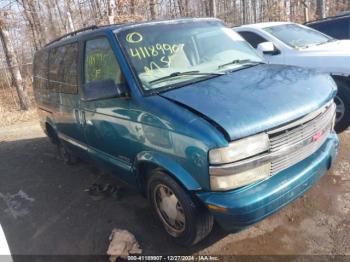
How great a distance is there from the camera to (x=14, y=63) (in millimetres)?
11828

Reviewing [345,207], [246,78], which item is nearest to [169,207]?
[246,78]

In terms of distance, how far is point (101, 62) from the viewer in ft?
11.9

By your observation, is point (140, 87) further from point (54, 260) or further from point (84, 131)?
point (54, 260)

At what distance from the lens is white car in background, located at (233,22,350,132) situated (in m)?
4.82

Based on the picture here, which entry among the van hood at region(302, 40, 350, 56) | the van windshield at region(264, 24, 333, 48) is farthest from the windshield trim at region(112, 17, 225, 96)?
the van windshield at region(264, 24, 333, 48)

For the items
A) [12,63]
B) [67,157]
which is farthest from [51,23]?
[67,157]

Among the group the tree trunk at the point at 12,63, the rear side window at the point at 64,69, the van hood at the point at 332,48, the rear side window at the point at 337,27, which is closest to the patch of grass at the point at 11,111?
the tree trunk at the point at 12,63

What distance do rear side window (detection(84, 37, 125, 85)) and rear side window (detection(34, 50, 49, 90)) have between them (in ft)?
5.75

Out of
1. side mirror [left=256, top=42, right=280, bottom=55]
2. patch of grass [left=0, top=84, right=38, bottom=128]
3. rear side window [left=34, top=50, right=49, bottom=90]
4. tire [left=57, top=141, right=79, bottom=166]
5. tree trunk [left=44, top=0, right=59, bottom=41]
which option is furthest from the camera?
tree trunk [left=44, top=0, right=59, bottom=41]

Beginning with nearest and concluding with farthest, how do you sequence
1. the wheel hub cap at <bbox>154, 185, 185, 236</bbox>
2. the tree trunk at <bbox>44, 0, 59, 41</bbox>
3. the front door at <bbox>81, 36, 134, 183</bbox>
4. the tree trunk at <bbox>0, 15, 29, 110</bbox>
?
the wheel hub cap at <bbox>154, 185, 185, 236</bbox>
the front door at <bbox>81, 36, 134, 183</bbox>
the tree trunk at <bbox>0, 15, 29, 110</bbox>
the tree trunk at <bbox>44, 0, 59, 41</bbox>

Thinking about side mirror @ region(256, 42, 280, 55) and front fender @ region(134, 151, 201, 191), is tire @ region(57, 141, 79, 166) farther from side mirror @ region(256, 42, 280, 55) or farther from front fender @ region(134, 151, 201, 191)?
side mirror @ region(256, 42, 280, 55)

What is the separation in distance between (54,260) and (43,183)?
210 centimetres

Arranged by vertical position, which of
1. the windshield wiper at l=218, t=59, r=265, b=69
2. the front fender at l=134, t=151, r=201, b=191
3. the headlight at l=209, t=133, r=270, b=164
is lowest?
the front fender at l=134, t=151, r=201, b=191

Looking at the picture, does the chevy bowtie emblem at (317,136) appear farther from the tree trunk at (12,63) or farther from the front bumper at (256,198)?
the tree trunk at (12,63)
